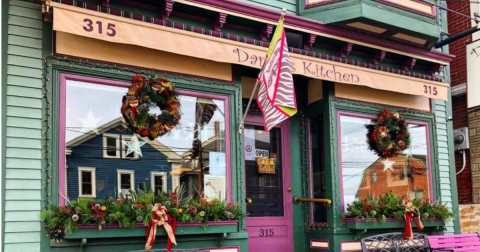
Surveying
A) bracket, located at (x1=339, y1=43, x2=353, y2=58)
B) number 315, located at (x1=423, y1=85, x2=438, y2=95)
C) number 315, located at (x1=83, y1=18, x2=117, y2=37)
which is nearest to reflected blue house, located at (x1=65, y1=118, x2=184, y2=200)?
number 315, located at (x1=83, y1=18, x2=117, y2=37)

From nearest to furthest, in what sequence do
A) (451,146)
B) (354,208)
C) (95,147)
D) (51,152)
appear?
(51,152), (95,147), (354,208), (451,146)

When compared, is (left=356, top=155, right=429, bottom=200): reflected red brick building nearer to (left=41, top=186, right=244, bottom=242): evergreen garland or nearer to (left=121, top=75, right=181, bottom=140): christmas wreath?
(left=41, top=186, right=244, bottom=242): evergreen garland

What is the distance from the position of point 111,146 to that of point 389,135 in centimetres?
485

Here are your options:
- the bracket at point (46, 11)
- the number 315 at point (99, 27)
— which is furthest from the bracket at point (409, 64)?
the bracket at point (46, 11)

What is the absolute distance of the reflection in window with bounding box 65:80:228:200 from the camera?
599 cm

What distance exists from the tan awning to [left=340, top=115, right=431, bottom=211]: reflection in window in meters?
0.81

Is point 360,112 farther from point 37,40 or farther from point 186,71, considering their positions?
point 37,40

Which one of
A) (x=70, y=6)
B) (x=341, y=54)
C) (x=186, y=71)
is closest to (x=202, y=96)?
(x=186, y=71)

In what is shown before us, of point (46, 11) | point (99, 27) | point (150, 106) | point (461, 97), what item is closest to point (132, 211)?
point (150, 106)

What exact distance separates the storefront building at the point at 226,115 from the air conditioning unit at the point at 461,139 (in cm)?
179

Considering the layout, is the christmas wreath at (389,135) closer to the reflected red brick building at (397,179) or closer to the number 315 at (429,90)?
the reflected red brick building at (397,179)

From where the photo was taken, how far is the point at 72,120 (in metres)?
5.98

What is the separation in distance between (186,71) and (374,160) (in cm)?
381

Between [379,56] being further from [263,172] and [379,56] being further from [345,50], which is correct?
[263,172]
